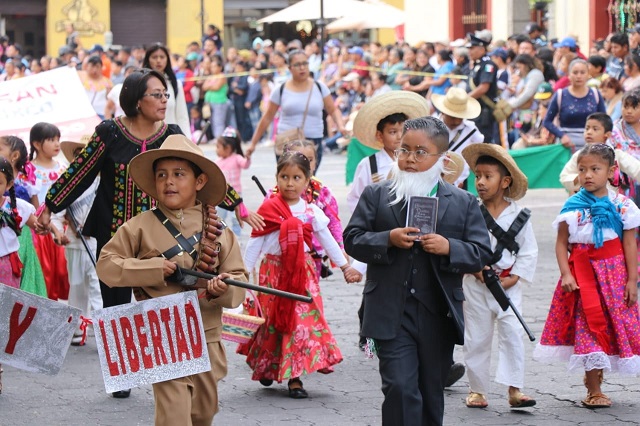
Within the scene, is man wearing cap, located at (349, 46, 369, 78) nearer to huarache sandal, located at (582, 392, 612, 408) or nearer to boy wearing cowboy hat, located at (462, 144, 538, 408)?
boy wearing cowboy hat, located at (462, 144, 538, 408)

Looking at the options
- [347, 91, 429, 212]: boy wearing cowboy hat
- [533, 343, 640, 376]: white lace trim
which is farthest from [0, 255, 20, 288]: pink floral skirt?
[533, 343, 640, 376]: white lace trim

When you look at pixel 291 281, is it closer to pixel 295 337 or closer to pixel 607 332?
pixel 295 337

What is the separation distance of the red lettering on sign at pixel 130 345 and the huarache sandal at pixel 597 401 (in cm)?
278

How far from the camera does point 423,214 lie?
17.5ft

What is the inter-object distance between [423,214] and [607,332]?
80.4 inches

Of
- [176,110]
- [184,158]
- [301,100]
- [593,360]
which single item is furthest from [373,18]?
[184,158]

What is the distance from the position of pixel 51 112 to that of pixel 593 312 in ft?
16.6

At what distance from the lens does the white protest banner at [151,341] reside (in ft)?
17.2

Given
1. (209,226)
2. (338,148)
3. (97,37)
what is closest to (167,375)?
(209,226)

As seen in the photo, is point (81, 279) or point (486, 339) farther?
point (81, 279)

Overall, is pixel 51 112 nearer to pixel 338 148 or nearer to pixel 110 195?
pixel 110 195

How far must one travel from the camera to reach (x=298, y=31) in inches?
→ 1882

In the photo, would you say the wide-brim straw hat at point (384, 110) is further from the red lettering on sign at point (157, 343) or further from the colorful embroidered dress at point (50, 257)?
the red lettering on sign at point (157, 343)

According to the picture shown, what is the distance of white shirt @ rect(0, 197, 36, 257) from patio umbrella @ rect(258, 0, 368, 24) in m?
17.9
